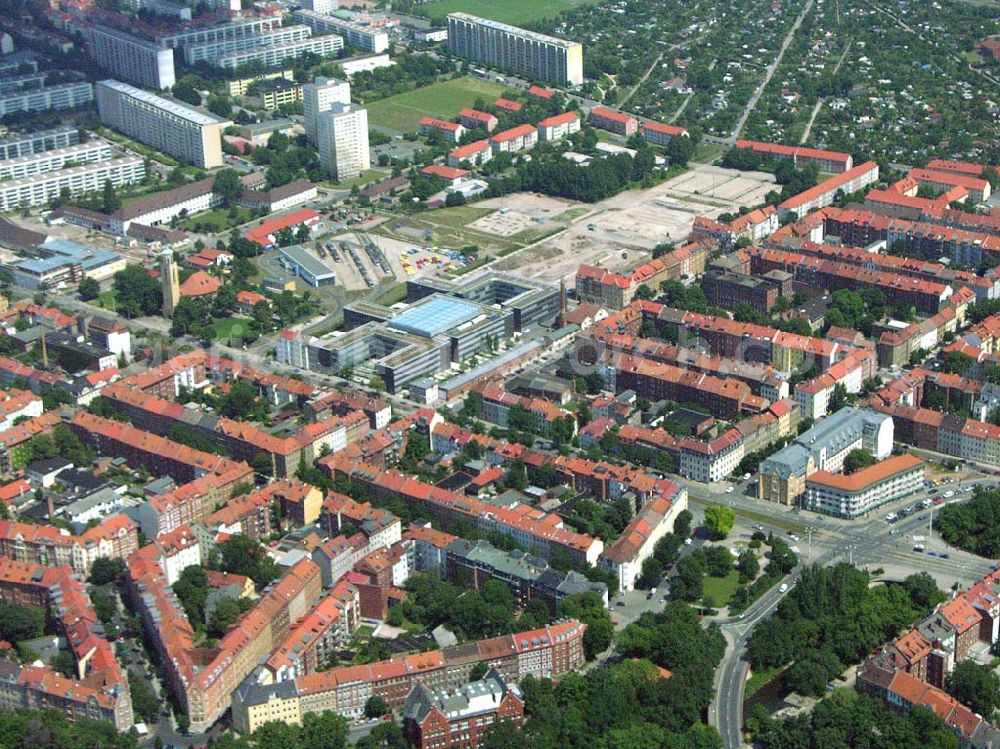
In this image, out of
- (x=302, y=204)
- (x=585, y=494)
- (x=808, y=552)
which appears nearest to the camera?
(x=808, y=552)

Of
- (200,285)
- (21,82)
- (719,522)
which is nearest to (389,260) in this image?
(200,285)

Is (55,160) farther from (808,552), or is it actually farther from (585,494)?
(808,552)

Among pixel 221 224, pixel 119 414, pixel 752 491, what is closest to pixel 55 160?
pixel 221 224

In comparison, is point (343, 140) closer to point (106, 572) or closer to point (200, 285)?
point (200, 285)

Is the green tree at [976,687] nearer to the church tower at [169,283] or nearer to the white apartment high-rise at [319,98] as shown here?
the church tower at [169,283]

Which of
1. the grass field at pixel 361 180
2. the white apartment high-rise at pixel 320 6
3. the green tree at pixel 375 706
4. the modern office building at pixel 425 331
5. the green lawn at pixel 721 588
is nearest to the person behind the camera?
the green tree at pixel 375 706

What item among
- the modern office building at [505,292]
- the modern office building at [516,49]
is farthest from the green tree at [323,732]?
the modern office building at [516,49]

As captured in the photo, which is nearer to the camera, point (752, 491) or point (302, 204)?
point (752, 491)
